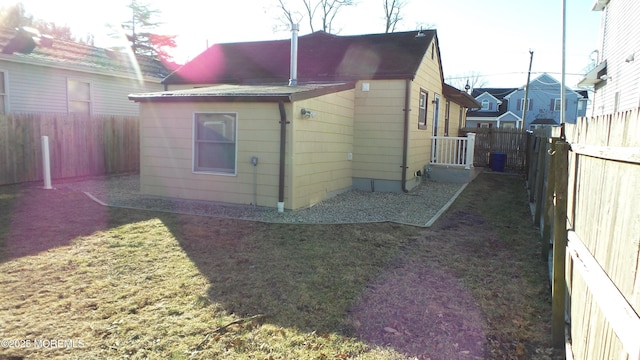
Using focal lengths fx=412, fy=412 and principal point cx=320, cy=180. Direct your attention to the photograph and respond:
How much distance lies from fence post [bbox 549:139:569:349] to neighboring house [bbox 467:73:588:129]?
142ft

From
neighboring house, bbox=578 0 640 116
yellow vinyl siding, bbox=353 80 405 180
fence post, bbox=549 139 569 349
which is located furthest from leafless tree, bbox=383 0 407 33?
fence post, bbox=549 139 569 349

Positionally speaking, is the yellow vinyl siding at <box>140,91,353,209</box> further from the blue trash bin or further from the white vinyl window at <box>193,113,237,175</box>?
the blue trash bin

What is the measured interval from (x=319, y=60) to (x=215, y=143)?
4.96m

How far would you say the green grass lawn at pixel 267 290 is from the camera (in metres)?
3.30

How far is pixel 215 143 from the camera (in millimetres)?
8805

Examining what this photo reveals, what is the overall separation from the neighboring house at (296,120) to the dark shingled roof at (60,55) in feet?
11.9

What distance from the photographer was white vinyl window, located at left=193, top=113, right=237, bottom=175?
339 inches

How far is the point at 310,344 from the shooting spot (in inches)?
130

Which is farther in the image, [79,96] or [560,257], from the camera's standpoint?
[79,96]

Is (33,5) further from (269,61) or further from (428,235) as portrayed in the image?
(428,235)

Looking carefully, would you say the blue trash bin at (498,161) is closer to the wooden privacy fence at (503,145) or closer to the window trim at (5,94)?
the wooden privacy fence at (503,145)

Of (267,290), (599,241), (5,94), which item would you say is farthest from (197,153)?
(599,241)

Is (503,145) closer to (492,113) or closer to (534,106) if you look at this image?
(492,113)
